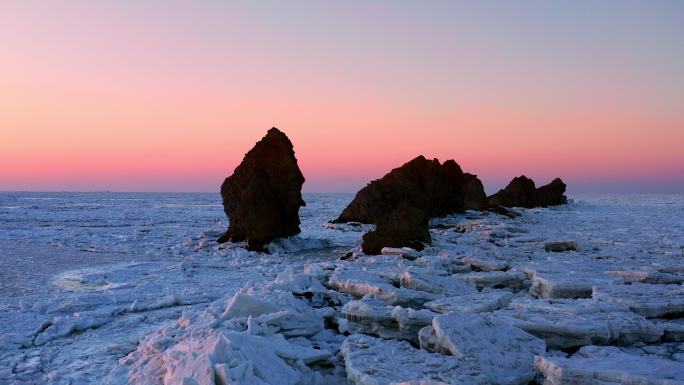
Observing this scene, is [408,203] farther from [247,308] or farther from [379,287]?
[247,308]

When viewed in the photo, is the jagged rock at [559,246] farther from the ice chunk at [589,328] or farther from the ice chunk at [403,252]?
the ice chunk at [589,328]

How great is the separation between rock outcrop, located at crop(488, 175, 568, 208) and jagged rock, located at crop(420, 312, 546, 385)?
4045cm

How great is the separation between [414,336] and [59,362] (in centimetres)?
448

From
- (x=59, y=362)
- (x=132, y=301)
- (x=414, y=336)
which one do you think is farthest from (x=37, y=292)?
(x=414, y=336)

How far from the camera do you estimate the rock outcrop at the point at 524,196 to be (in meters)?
48.8

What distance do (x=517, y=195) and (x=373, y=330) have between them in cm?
4646

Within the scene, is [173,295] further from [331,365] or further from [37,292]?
[331,365]

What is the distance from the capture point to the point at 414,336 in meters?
6.26

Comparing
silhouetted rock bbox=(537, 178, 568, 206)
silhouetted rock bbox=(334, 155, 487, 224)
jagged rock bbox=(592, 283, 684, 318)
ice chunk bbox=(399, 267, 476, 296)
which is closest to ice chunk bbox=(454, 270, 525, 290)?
ice chunk bbox=(399, 267, 476, 296)

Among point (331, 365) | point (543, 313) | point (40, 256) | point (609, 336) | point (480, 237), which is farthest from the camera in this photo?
point (480, 237)

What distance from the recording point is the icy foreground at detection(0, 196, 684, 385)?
16.6 feet

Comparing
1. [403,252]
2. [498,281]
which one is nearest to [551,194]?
[403,252]

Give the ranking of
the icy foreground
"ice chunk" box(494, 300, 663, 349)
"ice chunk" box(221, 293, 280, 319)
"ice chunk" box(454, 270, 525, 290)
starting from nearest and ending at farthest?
the icy foreground < "ice chunk" box(494, 300, 663, 349) < "ice chunk" box(221, 293, 280, 319) < "ice chunk" box(454, 270, 525, 290)

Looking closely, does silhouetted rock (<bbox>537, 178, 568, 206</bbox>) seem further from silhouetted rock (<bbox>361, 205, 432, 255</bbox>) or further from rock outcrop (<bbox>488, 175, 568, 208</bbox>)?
silhouetted rock (<bbox>361, 205, 432, 255</bbox>)
